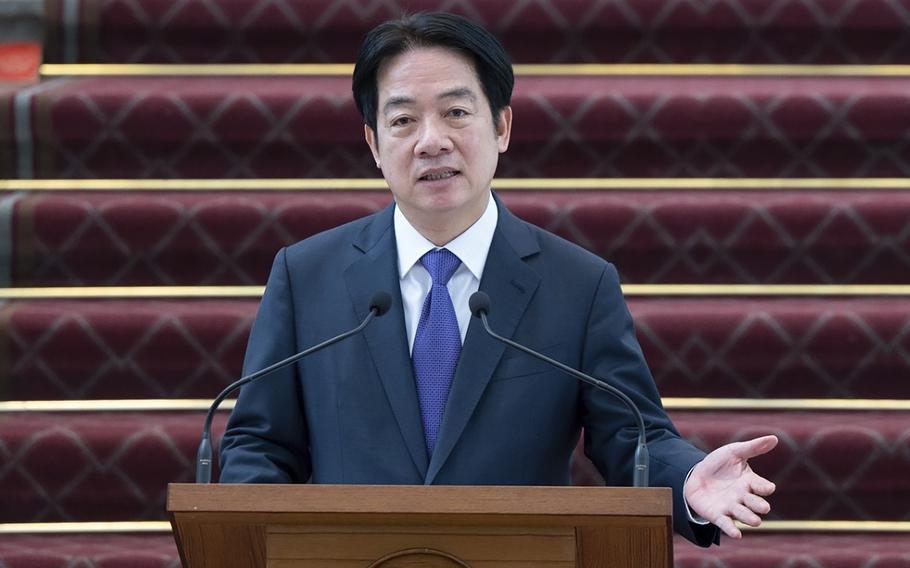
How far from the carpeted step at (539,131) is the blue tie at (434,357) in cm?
131

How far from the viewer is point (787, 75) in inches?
128

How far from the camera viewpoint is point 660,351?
2.91 metres

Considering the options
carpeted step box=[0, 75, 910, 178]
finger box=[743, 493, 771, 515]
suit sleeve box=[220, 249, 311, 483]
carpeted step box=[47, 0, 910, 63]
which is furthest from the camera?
carpeted step box=[47, 0, 910, 63]

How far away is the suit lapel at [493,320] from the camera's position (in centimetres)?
178

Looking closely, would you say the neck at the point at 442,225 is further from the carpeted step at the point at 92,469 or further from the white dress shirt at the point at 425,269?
the carpeted step at the point at 92,469

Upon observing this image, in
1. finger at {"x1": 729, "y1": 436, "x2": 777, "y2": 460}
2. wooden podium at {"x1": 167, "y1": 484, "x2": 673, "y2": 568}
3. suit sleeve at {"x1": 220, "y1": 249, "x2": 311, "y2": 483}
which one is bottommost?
wooden podium at {"x1": 167, "y1": 484, "x2": 673, "y2": 568}

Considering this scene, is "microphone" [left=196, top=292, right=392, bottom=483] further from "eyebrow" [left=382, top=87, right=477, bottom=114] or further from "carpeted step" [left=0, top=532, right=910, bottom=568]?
"carpeted step" [left=0, top=532, right=910, bottom=568]

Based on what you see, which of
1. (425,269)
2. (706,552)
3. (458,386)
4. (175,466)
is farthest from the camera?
(175,466)

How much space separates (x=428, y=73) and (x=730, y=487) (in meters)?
0.63

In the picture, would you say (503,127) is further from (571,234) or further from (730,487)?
(571,234)

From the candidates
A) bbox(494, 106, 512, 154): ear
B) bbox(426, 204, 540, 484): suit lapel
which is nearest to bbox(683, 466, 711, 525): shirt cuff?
bbox(426, 204, 540, 484): suit lapel

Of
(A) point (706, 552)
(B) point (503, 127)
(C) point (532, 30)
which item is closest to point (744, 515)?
(B) point (503, 127)

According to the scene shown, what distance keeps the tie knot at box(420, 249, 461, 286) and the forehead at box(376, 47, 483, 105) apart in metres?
0.20

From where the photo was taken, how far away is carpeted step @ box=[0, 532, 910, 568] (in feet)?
8.75
